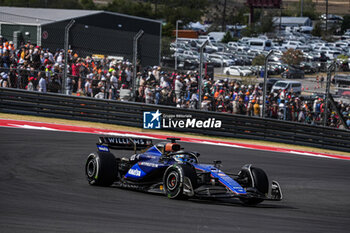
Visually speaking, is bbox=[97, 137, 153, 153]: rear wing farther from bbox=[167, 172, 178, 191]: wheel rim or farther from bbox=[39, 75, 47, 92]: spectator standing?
bbox=[39, 75, 47, 92]: spectator standing

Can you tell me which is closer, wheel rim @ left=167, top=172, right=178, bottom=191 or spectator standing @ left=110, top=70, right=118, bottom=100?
wheel rim @ left=167, top=172, right=178, bottom=191

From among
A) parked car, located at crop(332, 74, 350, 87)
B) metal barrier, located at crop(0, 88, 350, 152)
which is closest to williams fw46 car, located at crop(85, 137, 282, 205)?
metal barrier, located at crop(0, 88, 350, 152)

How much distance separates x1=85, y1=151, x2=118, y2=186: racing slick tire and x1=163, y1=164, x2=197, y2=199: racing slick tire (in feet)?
3.62

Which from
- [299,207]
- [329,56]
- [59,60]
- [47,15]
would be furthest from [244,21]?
[299,207]

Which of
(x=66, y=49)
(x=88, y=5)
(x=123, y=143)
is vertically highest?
(x=88, y=5)

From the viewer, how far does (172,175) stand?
8141mm

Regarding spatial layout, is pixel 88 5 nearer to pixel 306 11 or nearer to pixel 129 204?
pixel 306 11

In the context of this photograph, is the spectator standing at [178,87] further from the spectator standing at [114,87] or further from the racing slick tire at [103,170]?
the racing slick tire at [103,170]

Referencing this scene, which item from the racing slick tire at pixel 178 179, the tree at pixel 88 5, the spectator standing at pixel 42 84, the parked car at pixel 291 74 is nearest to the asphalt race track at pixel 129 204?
the racing slick tire at pixel 178 179

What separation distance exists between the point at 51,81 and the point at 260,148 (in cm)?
658

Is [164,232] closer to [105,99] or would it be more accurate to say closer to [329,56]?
[105,99]

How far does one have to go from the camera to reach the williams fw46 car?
7.95 meters

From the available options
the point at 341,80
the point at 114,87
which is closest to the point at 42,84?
the point at 114,87

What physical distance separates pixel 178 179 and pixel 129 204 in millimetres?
786
